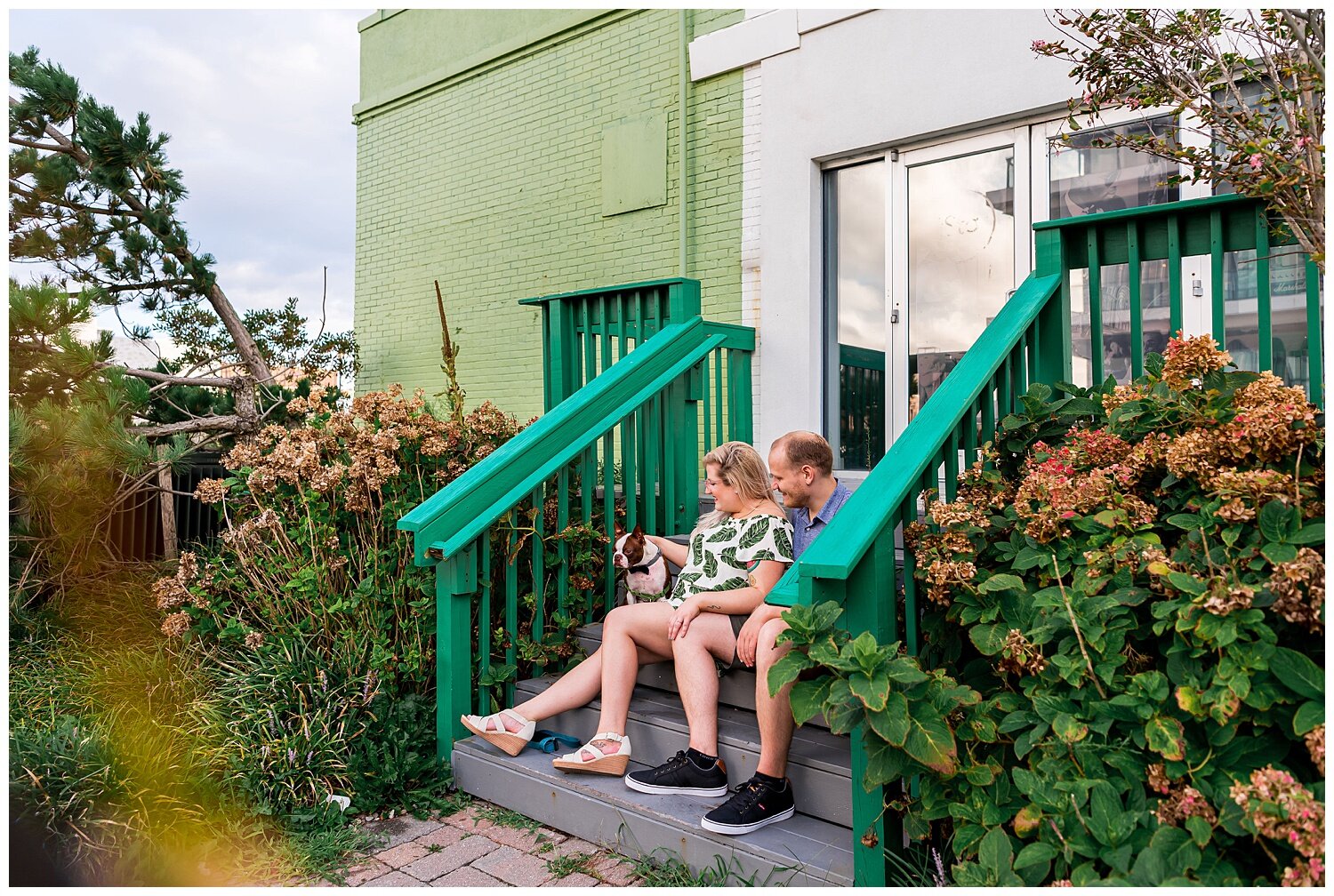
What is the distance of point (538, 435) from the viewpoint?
3.67m

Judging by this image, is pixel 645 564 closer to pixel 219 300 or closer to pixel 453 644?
pixel 453 644

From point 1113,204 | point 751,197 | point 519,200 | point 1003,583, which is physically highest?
point 519,200

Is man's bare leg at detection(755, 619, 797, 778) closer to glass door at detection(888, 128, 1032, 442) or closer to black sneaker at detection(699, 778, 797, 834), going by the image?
black sneaker at detection(699, 778, 797, 834)

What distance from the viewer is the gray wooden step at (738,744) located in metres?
2.70

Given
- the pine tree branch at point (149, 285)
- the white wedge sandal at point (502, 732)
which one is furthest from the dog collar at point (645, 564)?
the pine tree branch at point (149, 285)

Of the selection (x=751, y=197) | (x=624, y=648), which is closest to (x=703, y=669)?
(x=624, y=648)

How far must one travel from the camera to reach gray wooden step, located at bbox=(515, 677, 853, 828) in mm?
2699

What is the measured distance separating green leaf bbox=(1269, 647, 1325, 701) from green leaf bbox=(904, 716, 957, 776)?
0.65 metres

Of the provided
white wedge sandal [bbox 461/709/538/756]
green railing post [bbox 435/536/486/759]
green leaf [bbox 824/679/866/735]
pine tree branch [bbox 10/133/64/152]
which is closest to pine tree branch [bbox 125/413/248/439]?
pine tree branch [bbox 10/133/64/152]

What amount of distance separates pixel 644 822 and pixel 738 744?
38 cm

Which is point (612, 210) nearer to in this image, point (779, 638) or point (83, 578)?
point (83, 578)

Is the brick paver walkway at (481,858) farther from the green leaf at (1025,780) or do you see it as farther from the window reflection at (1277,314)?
the window reflection at (1277,314)

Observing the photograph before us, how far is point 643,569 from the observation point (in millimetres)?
3604

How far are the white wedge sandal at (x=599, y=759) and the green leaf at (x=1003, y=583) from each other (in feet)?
4.44
